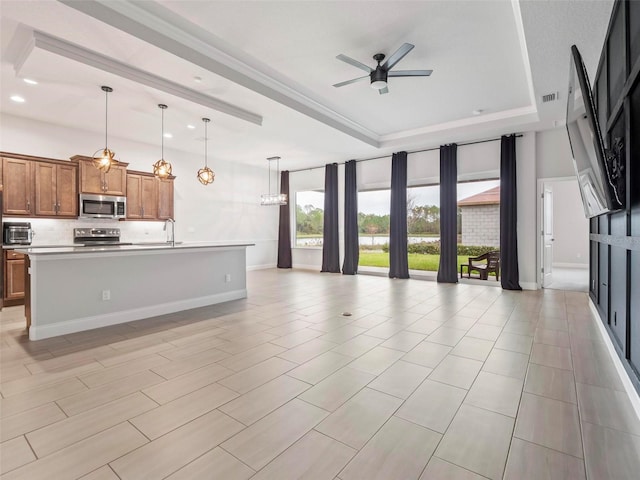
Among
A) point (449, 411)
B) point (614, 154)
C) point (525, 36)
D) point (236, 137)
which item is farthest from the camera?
point (236, 137)

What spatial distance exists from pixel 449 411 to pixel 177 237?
291 inches

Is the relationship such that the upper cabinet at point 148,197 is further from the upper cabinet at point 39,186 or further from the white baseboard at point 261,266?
the white baseboard at point 261,266

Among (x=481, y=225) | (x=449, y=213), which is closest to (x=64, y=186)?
(x=449, y=213)

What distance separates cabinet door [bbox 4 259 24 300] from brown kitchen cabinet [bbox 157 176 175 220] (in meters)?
2.64

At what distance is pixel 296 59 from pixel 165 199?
16.1 feet

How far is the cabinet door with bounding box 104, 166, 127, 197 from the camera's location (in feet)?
21.1

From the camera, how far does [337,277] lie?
842cm

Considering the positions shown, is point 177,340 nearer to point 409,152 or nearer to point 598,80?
point 598,80

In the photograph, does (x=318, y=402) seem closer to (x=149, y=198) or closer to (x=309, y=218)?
(x=149, y=198)

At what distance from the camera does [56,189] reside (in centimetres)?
590

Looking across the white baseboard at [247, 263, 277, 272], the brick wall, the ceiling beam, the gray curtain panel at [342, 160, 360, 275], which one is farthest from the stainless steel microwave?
the brick wall

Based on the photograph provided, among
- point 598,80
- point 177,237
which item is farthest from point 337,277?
point 598,80

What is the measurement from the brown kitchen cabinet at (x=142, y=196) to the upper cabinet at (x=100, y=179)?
18 centimetres

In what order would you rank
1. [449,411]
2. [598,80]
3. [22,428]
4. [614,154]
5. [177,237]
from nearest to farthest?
1. [22,428]
2. [449,411]
3. [614,154]
4. [598,80]
5. [177,237]
